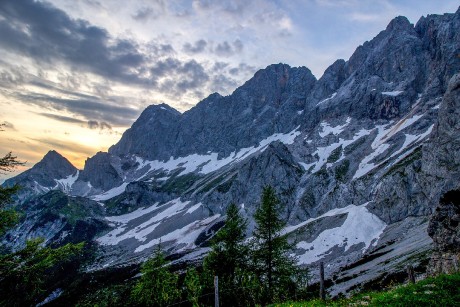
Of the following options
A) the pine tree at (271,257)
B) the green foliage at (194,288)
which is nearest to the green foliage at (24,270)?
the green foliage at (194,288)

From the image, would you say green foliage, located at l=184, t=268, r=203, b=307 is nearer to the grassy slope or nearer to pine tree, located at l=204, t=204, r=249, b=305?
pine tree, located at l=204, t=204, r=249, b=305

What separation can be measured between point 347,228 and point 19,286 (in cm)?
9457

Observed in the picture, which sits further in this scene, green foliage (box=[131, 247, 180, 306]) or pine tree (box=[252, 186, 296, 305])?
green foliage (box=[131, 247, 180, 306])

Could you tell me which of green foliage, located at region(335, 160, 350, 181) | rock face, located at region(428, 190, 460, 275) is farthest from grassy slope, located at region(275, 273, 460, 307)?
green foliage, located at region(335, 160, 350, 181)

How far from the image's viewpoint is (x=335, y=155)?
169375 millimetres

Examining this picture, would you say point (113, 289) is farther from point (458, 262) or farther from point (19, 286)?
point (458, 262)

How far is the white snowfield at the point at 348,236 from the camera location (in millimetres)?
89125

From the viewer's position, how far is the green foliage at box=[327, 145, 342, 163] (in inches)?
6482

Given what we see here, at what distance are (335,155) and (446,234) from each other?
150198 mm

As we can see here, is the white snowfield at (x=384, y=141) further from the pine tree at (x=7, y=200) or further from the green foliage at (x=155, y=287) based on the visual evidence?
the pine tree at (x=7, y=200)

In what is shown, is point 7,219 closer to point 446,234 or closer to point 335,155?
point 446,234

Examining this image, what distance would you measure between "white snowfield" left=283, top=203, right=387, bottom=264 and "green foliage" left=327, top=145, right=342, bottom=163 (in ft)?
195

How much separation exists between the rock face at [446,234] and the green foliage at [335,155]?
463 feet

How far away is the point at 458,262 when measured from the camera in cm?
2141
